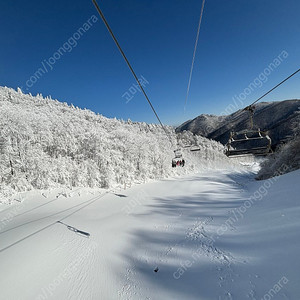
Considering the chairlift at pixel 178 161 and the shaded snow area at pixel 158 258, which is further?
the chairlift at pixel 178 161

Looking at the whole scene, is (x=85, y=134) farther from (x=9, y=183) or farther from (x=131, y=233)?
(x=131, y=233)

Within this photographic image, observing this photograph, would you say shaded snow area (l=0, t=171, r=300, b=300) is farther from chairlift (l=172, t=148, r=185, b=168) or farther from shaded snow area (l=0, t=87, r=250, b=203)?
shaded snow area (l=0, t=87, r=250, b=203)

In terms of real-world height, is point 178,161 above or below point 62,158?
below

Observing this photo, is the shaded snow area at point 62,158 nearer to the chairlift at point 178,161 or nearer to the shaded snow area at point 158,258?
the shaded snow area at point 158,258

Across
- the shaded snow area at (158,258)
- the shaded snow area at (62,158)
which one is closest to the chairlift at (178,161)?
the shaded snow area at (158,258)

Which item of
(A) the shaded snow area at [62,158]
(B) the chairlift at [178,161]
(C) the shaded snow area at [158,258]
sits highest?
(A) the shaded snow area at [62,158]

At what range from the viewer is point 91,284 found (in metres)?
5.52

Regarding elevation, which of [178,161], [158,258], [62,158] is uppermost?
[62,158]

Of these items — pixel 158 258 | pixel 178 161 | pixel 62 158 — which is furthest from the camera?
pixel 62 158

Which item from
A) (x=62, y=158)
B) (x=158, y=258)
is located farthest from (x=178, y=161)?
(x=62, y=158)

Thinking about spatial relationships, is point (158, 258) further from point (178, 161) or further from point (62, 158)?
point (62, 158)

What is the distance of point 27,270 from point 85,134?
29.0 meters

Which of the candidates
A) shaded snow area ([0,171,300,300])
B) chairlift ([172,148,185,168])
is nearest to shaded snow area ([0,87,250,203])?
shaded snow area ([0,171,300,300])

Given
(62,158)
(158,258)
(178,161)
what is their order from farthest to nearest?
(62,158) → (178,161) → (158,258)
